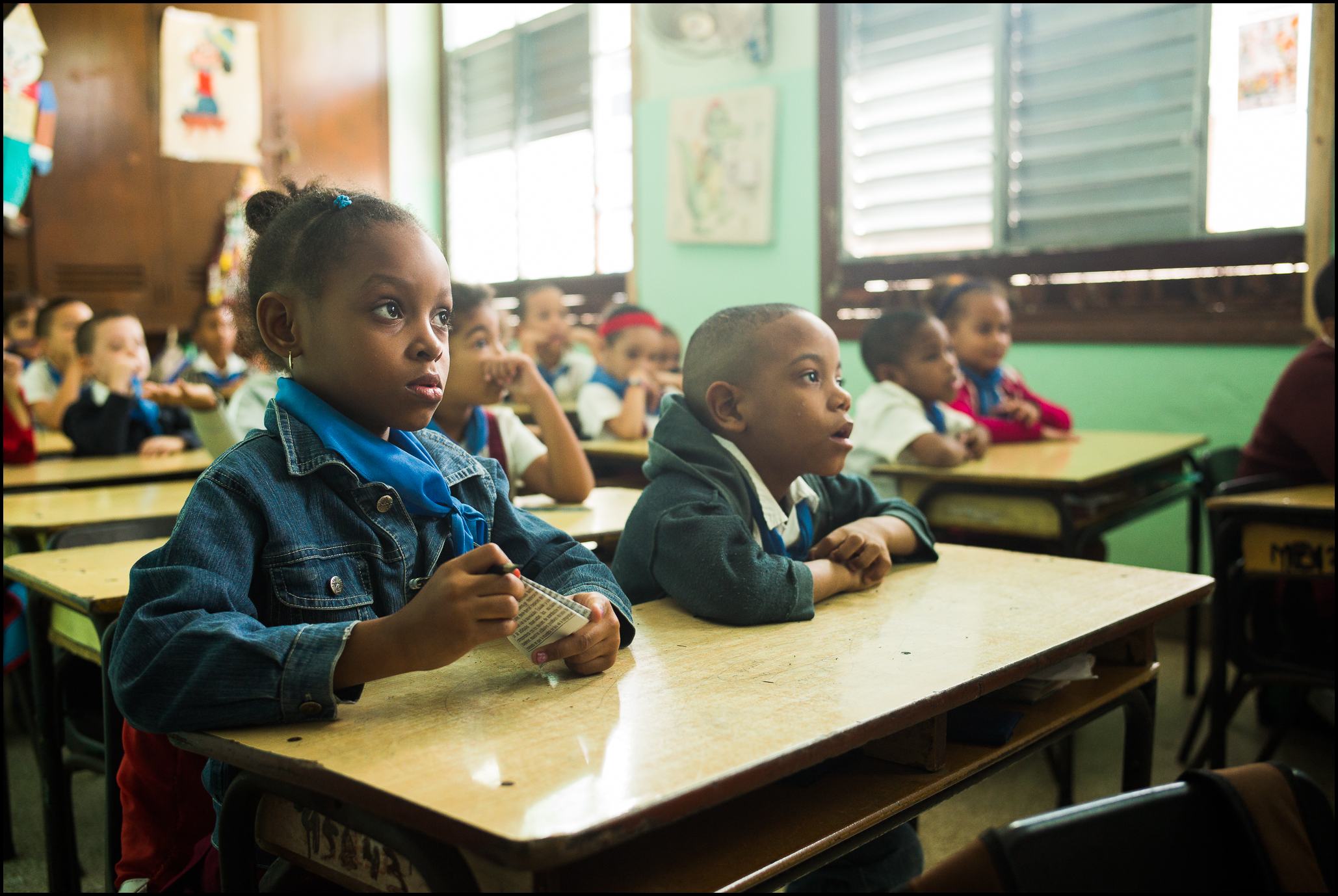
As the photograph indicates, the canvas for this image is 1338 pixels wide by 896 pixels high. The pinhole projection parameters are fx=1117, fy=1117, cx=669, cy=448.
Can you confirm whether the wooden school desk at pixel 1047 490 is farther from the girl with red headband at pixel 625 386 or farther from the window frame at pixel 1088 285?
the girl with red headband at pixel 625 386

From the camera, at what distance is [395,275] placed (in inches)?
43.6

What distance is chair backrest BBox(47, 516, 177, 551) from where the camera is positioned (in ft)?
7.09

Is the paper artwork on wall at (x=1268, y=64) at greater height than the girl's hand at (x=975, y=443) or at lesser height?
greater

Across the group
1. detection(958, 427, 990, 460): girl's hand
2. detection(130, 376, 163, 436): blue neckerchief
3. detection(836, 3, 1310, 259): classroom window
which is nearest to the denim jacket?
detection(958, 427, 990, 460): girl's hand

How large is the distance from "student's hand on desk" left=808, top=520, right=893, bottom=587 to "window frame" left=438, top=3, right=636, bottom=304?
4.87m

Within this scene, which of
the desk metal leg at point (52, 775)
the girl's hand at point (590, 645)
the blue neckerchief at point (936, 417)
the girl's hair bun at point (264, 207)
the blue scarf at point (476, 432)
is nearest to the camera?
the girl's hand at point (590, 645)

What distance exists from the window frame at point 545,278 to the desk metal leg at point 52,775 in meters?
4.66

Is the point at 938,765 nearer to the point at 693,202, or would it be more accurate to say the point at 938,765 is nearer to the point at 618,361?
the point at 618,361

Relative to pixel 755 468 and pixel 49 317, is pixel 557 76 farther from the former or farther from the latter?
pixel 755 468

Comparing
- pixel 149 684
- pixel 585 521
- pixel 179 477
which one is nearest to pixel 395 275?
pixel 149 684

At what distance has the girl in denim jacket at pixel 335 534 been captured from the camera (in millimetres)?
915

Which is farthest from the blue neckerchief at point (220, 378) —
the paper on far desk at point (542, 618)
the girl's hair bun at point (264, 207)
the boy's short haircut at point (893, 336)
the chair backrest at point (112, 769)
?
the paper on far desk at point (542, 618)

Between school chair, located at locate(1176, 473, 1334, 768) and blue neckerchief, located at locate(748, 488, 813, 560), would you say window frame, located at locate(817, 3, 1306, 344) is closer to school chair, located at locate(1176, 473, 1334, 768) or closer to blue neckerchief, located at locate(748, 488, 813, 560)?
school chair, located at locate(1176, 473, 1334, 768)

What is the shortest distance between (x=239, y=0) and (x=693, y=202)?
352 centimetres
